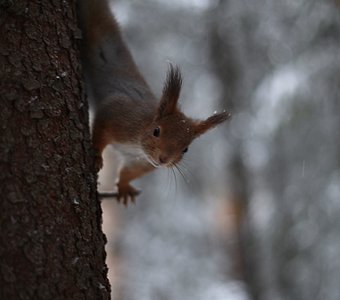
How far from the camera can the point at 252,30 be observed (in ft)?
18.1

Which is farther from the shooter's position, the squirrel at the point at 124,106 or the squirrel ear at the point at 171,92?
the squirrel at the point at 124,106

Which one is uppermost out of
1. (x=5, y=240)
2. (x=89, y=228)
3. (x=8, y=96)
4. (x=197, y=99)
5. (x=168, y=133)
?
(x=197, y=99)

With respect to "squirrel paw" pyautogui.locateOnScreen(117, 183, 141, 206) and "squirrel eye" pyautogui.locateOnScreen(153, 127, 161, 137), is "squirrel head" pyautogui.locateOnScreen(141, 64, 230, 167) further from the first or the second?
"squirrel paw" pyautogui.locateOnScreen(117, 183, 141, 206)

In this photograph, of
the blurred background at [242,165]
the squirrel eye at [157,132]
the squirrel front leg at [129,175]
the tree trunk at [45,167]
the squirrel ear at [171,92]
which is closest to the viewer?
the tree trunk at [45,167]

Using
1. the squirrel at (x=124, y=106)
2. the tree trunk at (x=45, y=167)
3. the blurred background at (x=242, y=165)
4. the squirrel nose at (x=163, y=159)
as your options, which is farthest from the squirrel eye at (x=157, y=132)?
the blurred background at (x=242, y=165)

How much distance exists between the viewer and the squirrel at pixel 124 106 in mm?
2506

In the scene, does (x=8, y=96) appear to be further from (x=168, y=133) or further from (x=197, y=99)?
→ (x=197, y=99)

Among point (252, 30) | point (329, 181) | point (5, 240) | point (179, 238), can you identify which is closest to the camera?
point (5, 240)

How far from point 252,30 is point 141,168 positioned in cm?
297

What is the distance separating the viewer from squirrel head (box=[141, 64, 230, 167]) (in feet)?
8.14

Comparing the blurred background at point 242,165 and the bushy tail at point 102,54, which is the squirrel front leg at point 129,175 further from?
the blurred background at point 242,165

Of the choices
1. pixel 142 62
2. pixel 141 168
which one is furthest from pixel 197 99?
pixel 141 168

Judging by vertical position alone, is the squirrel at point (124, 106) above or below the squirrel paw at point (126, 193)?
above

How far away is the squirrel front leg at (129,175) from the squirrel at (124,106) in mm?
25
